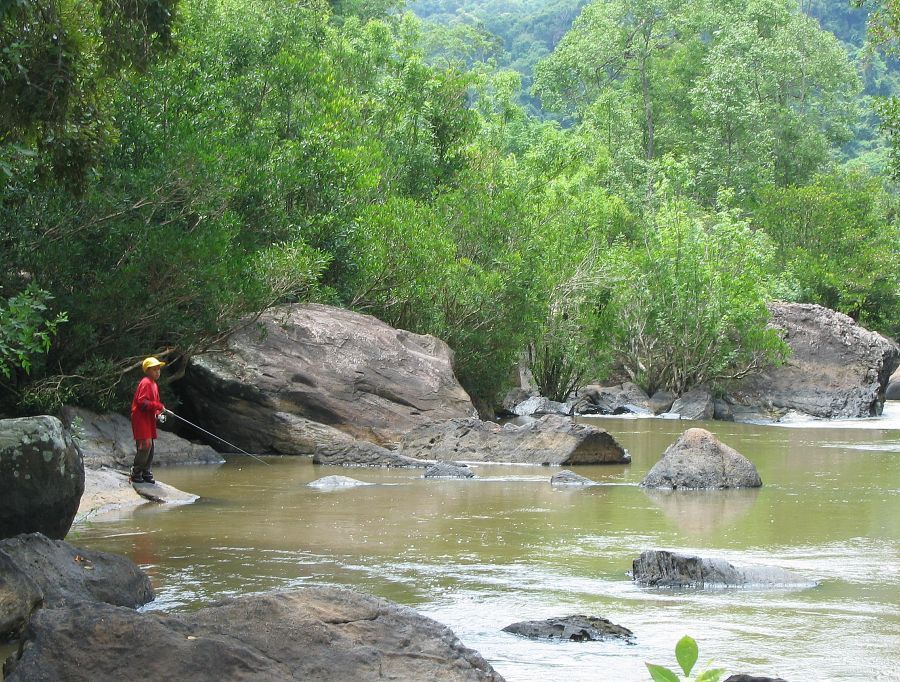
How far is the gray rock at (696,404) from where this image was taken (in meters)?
29.6

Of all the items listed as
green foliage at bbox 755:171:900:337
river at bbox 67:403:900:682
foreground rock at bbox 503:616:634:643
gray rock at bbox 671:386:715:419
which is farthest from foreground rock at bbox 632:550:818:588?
green foliage at bbox 755:171:900:337

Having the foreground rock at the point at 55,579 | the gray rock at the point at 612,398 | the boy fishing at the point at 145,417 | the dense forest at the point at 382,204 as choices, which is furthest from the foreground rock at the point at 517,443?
the gray rock at the point at 612,398

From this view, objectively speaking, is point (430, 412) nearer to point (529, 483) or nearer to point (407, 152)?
point (529, 483)

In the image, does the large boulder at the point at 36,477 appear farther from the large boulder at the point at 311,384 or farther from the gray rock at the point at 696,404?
the gray rock at the point at 696,404

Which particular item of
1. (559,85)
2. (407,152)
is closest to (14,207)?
(407,152)

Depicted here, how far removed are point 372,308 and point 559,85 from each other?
137ft

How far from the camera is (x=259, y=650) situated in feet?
15.8

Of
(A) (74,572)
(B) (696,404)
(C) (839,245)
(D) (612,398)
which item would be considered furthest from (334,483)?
(C) (839,245)

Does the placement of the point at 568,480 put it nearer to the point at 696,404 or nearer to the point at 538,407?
the point at 538,407

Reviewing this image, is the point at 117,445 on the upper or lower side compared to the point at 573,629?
upper

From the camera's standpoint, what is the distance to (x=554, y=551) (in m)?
9.63

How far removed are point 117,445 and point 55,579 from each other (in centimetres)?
909

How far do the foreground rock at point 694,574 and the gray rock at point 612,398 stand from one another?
2185 centimetres

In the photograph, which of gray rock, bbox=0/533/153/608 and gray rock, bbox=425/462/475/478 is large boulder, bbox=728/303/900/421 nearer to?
gray rock, bbox=425/462/475/478
